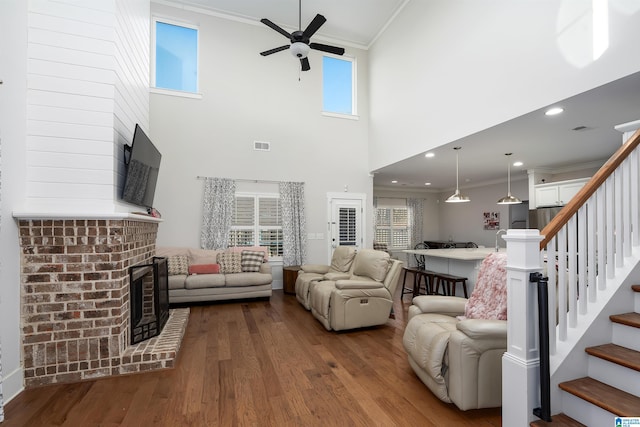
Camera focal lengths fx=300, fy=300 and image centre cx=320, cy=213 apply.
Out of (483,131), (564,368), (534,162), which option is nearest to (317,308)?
(564,368)

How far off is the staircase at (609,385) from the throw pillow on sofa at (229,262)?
472cm

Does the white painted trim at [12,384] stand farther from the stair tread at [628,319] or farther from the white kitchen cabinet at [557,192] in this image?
the white kitchen cabinet at [557,192]

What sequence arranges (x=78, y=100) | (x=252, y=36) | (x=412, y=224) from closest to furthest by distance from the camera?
(x=78, y=100) < (x=252, y=36) < (x=412, y=224)

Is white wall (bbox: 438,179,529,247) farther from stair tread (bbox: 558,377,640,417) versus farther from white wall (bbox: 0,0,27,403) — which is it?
white wall (bbox: 0,0,27,403)

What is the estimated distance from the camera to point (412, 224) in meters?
10.2

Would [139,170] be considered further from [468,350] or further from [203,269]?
[468,350]

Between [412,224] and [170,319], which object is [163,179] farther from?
[412,224]

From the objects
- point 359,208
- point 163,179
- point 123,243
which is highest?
point 163,179

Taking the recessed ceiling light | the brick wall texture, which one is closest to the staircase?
the recessed ceiling light

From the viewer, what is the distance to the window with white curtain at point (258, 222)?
6.30 m

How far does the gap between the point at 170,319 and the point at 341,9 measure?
640 centimetres

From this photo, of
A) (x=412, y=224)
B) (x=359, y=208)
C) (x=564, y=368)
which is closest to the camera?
(x=564, y=368)

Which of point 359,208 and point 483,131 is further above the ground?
point 483,131

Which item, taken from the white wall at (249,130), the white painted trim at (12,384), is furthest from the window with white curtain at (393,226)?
the white painted trim at (12,384)
